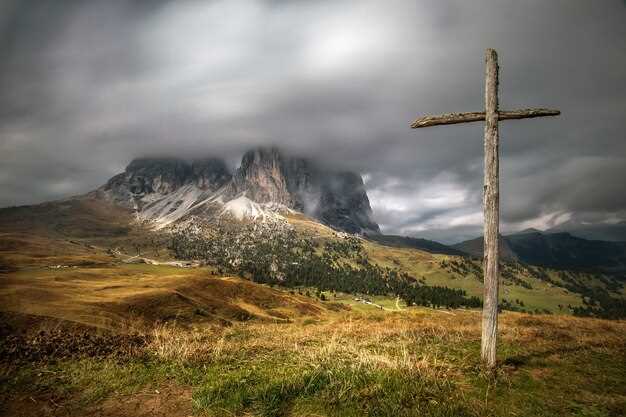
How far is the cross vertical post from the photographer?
10574mm

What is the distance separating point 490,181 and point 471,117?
2.42 metres

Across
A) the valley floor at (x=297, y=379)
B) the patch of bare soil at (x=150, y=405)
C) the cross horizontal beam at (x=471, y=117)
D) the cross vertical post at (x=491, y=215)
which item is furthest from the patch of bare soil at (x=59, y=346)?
the cross horizontal beam at (x=471, y=117)

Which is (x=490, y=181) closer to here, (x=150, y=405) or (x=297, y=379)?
(x=297, y=379)

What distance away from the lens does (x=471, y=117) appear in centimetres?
1195

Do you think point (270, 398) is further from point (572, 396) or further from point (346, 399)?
point (572, 396)

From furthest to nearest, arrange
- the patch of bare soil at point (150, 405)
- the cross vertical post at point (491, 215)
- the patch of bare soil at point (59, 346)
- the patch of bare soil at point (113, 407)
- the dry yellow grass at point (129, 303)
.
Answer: the dry yellow grass at point (129, 303)
the cross vertical post at point (491, 215)
the patch of bare soil at point (59, 346)
the patch of bare soil at point (150, 405)
the patch of bare soil at point (113, 407)

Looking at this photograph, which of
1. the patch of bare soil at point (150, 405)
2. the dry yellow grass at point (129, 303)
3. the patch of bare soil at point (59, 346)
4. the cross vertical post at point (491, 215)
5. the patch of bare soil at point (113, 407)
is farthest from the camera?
the dry yellow grass at point (129, 303)

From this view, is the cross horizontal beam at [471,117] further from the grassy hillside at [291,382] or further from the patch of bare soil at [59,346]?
the patch of bare soil at [59,346]

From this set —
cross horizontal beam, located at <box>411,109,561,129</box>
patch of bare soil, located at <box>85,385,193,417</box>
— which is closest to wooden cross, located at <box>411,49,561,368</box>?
cross horizontal beam, located at <box>411,109,561,129</box>

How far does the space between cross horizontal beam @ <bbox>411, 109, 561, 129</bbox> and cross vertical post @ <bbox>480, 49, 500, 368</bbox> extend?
1.08 feet

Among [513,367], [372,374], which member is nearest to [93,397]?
[372,374]

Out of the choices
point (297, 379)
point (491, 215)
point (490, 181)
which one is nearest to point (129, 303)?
point (297, 379)

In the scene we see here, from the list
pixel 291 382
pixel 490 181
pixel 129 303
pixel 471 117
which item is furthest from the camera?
pixel 129 303

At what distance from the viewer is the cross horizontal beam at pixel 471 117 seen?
11672 millimetres
